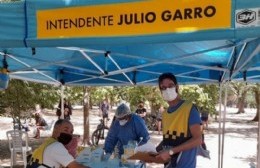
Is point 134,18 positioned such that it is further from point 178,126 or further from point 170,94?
point 178,126

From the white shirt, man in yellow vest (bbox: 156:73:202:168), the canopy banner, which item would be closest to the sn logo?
the canopy banner

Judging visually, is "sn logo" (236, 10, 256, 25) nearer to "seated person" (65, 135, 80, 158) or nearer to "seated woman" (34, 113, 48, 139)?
"seated person" (65, 135, 80, 158)

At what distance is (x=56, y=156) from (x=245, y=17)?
1959mm

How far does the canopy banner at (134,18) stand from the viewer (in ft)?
8.61

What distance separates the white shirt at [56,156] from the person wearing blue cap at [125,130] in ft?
5.55

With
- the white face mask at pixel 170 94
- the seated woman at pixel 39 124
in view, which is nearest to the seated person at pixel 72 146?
the white face mask at pixel 170 94

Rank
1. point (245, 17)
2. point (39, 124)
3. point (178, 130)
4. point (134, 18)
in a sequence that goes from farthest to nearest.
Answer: point (39, 124) → point (178, 130) → point (134, 18) → point (245, 17)

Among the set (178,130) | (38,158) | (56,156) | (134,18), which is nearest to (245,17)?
(134,18)

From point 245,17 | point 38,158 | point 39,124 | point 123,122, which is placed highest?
point 245,17

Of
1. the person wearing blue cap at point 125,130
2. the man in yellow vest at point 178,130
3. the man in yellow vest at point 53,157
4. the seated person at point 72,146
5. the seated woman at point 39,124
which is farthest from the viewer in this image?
the seated woman at point 39,124

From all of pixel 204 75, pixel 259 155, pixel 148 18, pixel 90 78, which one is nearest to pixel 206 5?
pixel 148 18

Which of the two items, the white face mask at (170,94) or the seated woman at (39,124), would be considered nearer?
the white face mask at (170,94)

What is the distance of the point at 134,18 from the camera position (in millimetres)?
2801

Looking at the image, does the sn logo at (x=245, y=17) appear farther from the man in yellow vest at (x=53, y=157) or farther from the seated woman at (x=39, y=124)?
the seated woman at (x=39, y=124)
